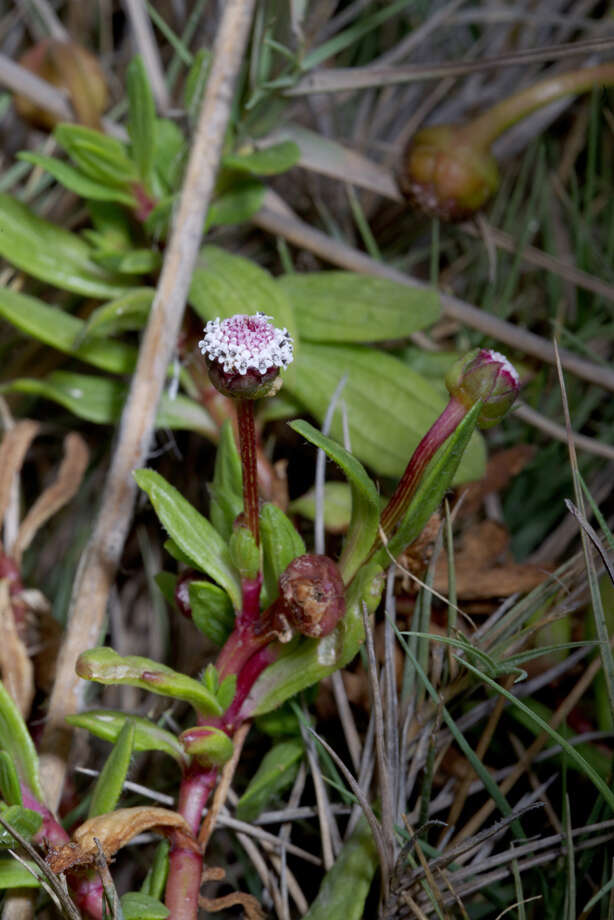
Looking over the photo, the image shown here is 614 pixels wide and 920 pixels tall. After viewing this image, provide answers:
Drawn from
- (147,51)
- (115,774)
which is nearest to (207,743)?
(115,774)

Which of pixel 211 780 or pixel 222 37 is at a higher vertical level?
pixel 222 37

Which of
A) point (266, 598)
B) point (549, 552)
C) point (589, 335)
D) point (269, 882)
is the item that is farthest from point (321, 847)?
point (589, 335)

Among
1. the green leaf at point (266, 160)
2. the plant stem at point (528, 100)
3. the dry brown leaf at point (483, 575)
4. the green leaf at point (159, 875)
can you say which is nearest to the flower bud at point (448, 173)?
the plant stem at point (528, 100)

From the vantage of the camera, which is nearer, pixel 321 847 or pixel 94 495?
pixel 321 847

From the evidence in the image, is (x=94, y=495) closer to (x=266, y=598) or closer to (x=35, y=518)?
(x=35, y=518)

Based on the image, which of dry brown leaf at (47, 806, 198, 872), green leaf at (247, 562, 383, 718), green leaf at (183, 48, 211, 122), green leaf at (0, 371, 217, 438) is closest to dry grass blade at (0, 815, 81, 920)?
dry brown leaf at (47, 806, 198, 872)

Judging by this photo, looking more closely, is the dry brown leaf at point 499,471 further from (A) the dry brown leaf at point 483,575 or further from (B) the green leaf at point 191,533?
(B) the green leaf at point 191,533
